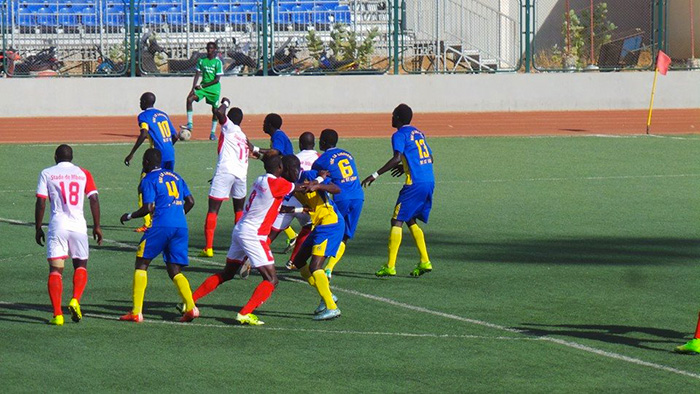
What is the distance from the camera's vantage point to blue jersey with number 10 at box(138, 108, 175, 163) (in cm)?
1658

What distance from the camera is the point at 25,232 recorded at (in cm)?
1659

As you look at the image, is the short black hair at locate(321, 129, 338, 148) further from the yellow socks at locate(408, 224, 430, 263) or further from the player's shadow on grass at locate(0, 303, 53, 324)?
the player's shadow on grass at locate(0, 303, 53, 324)

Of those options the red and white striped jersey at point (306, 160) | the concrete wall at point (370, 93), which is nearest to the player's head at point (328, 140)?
the red and white striped jersey at point (306, 160)

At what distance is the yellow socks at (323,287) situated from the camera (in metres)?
11.3

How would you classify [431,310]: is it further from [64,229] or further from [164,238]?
[64,229]

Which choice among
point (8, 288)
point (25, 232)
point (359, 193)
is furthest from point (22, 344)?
point (25, 232)

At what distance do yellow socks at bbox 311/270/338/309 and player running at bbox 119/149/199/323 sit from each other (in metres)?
1.12

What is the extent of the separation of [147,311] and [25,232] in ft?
17.9

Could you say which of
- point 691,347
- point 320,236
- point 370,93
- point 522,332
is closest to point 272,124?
point 320,236

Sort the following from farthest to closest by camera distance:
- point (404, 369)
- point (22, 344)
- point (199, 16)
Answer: point (199, 16) → point (22, 344) → point (404, 369)

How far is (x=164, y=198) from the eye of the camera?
1118 centimetres

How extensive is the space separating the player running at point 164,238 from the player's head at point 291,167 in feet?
3.26

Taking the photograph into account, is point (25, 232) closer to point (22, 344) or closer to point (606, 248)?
point (22, 344)

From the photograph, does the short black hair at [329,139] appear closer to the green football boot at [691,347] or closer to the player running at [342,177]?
the player running at [342,177]
